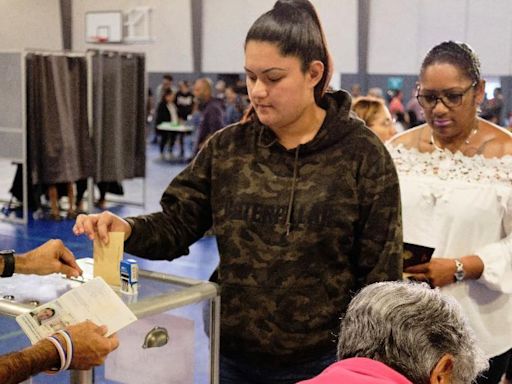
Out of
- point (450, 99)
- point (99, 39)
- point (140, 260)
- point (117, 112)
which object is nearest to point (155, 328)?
point (450, 99)

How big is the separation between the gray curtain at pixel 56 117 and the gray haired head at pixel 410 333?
6.82 metres

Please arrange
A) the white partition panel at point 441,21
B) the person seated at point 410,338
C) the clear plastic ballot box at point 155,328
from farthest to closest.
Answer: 1. the white partition panel at point 441,21
2. the clear plastic ballot box at point 155,328
3. the person seated at point 410,338

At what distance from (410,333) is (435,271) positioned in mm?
914

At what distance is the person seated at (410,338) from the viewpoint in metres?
1.22

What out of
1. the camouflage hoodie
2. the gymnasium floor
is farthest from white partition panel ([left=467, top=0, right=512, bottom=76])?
the camouflage hoodie

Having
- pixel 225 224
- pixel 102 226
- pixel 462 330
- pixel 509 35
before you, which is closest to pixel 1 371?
pixel 102 226

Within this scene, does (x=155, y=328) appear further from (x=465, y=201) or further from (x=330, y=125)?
(x=465, y=201)

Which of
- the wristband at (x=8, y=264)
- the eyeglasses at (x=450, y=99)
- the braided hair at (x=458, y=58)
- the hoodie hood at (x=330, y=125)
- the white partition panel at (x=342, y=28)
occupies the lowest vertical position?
the wristband at (x=8, y=264)

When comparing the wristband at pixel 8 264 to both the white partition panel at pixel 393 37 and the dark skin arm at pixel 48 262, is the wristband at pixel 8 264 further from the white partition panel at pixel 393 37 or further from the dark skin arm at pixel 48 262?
the white partition panel at pixel 393 37

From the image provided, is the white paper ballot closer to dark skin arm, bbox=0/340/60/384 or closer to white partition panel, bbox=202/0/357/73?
dark skin arm, bbox=0/340/60/384

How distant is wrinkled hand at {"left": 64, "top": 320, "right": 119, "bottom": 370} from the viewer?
1.47 m

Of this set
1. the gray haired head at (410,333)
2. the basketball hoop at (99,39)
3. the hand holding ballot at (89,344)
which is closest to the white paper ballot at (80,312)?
the hand holding ballot at (89,344)

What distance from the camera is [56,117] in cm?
768

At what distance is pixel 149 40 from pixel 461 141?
441 inches
